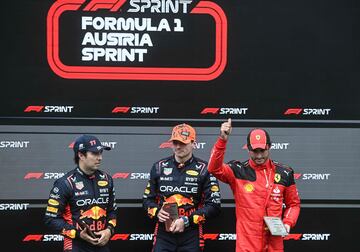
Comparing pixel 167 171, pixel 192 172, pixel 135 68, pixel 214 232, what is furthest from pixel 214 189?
pixel 135 68

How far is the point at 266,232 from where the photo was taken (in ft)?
13.0

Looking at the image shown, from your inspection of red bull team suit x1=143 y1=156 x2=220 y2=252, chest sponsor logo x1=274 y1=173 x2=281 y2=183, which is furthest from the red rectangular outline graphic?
chest sponsor logo x1=274 y1=173 x2=281 y2=183

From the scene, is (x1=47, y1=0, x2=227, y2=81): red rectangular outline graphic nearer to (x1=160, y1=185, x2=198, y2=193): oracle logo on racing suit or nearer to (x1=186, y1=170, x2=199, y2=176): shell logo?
A: (x1=186, y1=170, x2=199, y2=176): shell logo

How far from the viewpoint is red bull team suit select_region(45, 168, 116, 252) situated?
3.95 m

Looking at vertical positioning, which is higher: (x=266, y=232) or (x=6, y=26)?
(x=6, y=26)

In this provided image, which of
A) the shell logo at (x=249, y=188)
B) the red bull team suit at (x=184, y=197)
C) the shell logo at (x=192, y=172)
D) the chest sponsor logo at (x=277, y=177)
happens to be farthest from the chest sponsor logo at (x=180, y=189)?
the chest sponsor logo at (x=277, y=177)

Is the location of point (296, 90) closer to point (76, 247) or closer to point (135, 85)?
point (135, 85)

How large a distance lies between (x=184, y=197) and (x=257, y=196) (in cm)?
63

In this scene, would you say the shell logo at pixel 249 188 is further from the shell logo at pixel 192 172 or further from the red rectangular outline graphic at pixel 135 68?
the red rectangular outline graphic at pixel 135 68

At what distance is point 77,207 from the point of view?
4000mm

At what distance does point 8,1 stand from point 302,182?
2.85 metres

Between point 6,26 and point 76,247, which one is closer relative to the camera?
point 76,247

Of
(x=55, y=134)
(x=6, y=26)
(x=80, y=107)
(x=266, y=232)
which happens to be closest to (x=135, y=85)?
Answer: (x=80, y=107)

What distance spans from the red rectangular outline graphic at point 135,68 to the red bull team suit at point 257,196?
0.91 m
